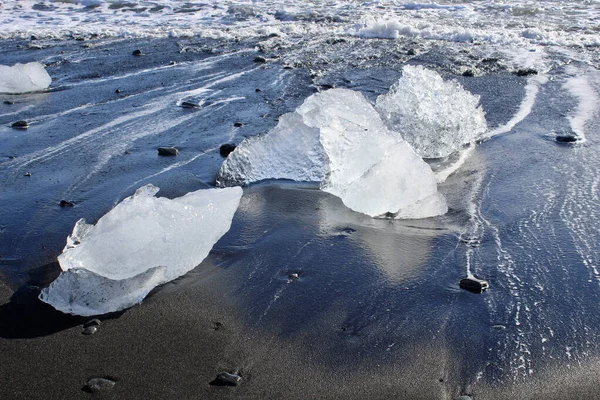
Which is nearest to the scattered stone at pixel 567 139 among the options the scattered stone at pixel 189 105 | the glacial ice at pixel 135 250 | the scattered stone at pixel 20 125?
the glacial ice at pixel 135 250

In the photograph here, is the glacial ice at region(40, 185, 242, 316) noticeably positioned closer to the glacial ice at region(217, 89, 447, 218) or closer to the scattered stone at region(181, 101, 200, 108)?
the glacial ice at region(217, 89, 447, 218)

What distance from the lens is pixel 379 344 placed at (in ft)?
9.55

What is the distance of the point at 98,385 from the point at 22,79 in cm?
636

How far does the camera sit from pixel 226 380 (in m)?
2.65

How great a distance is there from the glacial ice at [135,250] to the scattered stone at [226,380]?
81cm

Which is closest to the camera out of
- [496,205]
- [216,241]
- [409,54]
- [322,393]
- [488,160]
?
[322,393]

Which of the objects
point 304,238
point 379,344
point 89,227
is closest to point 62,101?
point 89,227

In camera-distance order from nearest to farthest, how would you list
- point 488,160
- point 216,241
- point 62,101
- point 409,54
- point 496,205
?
point 216,241
point 496,205
point 488,160
point 62,101
point 409,54

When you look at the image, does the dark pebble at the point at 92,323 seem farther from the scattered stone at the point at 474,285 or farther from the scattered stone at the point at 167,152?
the scattered stone at the point at 167,152

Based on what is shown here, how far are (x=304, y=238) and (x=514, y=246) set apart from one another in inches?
52.8

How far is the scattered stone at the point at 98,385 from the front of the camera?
260 centimetres

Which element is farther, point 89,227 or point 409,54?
point 409,54

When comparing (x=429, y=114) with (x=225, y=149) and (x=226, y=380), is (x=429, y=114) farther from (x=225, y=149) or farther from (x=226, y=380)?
(x=226, y=380)

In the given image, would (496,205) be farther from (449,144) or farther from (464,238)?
(449,144)
